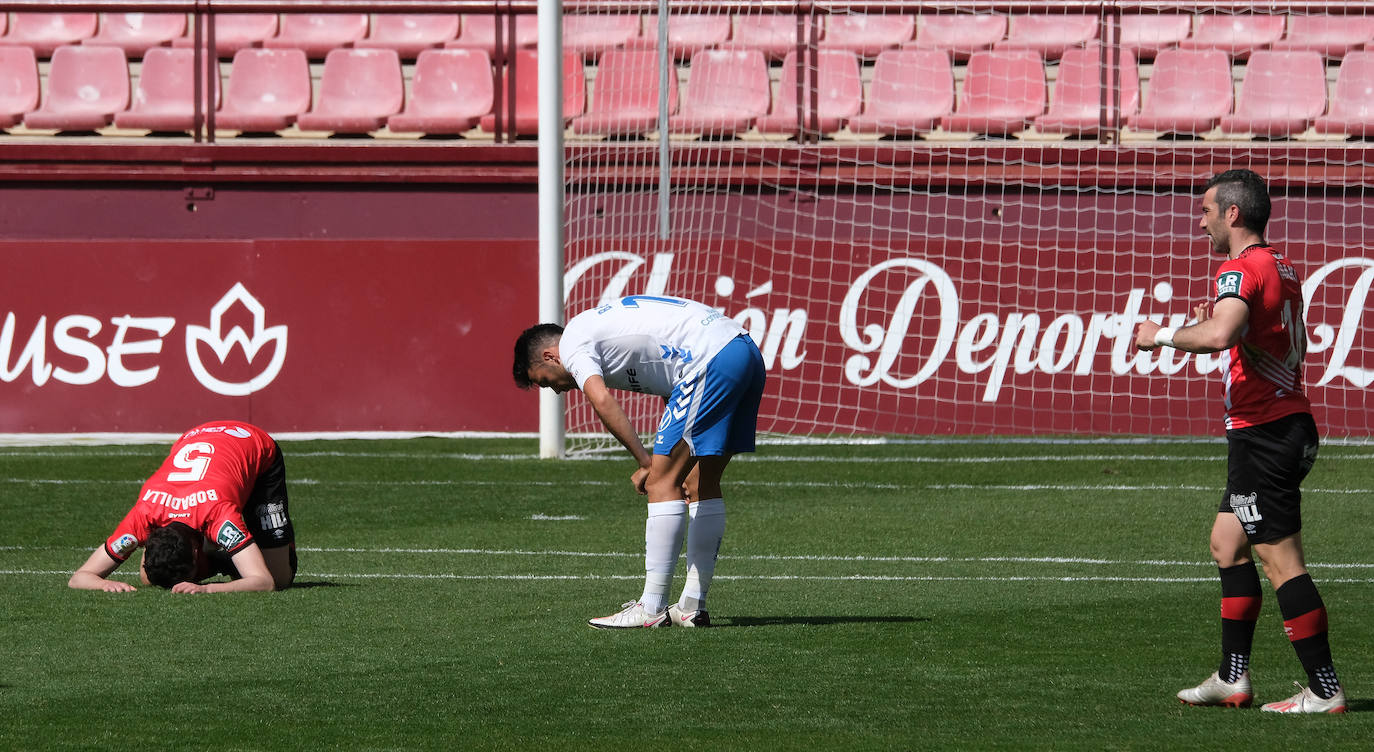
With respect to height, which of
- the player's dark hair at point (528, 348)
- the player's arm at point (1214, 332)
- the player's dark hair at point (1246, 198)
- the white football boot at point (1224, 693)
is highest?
the player's dark hair at point (1246, 198)

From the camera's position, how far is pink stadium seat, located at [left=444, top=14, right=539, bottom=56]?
17.8m

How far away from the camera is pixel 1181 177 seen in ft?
50.7

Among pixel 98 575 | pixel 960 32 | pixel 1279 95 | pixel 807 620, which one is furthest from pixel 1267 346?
pixel 960 32

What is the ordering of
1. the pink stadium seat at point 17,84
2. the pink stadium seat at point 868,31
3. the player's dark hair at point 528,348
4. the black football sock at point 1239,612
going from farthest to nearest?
1. the pink stadium seat at point 17,84
2. the pink stadium seat at point 868,31
3. the player's dark hair at point 528,348
4. the black football sock at point 1239,612

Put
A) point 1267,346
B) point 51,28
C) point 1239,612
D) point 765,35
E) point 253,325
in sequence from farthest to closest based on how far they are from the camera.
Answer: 1. point 51,28
2. point 765,35
3. point 253,325
4. point 1239,612
5. point 1267,346

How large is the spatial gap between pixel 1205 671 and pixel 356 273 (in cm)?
1028

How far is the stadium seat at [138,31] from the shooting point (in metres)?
18.2

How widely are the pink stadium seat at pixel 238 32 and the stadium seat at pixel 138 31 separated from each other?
14 cm

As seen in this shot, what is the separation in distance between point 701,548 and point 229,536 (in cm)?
189

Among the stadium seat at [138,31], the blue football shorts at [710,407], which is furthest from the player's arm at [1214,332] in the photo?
the stadium seat at [138,31]

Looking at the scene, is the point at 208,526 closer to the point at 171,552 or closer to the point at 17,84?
the point at 171,552

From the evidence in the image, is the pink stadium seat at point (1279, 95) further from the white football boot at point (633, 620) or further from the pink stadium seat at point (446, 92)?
Result: the white football boot at point (633, 620)

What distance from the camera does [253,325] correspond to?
49.5 ft

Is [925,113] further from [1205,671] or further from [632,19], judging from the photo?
[1205,671]
